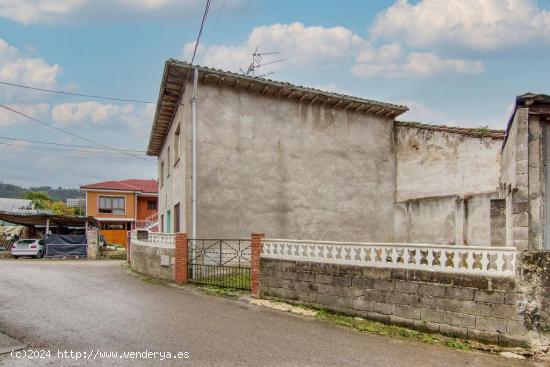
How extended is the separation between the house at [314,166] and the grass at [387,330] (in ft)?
20.9

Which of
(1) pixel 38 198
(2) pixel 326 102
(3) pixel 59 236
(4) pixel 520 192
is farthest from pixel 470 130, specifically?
(1) pixel 38 198

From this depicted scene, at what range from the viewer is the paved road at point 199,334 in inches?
228

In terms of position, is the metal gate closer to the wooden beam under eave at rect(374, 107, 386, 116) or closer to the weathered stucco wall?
the weathered stucco wall

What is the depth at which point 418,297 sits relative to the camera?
7.21 meters

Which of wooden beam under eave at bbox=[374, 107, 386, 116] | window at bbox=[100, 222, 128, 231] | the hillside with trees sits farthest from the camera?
the hillside with trees

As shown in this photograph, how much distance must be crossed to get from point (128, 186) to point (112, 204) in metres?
2.46

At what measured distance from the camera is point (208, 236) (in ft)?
45.0

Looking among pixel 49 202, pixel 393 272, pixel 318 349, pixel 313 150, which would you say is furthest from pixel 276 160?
pixel 49 202

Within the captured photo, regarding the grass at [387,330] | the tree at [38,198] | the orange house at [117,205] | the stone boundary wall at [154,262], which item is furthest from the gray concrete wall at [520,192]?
the tree at [38,198]

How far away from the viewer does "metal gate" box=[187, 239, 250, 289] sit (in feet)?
39.4

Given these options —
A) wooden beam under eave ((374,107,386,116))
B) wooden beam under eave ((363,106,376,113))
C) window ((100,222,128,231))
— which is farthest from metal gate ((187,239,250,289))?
window ((100,222,128,231))

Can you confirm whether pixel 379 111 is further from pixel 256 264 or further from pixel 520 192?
pixel 520 192

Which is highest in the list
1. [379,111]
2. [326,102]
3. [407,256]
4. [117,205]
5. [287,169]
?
[326,102]

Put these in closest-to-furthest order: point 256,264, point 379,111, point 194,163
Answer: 1. point 256,264
2. point 194,163
3. point 379,111
